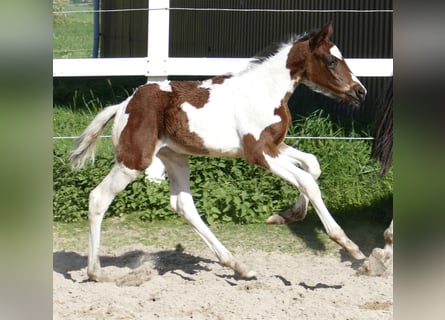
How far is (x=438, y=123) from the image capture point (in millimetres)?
1885

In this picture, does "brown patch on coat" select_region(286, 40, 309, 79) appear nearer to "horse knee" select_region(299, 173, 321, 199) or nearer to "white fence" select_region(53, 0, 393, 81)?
"horse knee" select_region(299, 173, 321, 199)

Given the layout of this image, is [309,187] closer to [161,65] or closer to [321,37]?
[321,37]

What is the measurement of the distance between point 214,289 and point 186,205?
0.52 meters

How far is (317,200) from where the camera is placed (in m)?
4.43

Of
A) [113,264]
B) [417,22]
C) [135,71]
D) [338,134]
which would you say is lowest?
[113,264]

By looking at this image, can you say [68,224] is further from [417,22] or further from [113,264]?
[417,22]

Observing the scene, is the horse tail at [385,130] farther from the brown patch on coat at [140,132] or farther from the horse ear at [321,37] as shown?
the brown patch on coat at [140,132]

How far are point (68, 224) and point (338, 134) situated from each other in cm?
227

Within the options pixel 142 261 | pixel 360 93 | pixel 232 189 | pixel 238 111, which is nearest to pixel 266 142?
pixel 238 111

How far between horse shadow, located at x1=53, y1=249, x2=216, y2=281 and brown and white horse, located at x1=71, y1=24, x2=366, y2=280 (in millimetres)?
488

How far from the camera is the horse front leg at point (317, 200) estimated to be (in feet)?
14.5

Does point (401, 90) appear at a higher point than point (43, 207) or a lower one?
higher

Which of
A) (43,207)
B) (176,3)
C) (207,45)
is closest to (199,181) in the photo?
(207,45)

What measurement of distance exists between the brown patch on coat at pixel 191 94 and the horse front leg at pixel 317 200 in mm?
618
